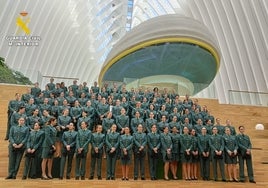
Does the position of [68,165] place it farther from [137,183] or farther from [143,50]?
[143,50]

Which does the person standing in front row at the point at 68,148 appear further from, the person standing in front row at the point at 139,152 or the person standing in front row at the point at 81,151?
the person standing in front row at the point at 139,152

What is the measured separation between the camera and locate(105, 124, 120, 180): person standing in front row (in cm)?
859

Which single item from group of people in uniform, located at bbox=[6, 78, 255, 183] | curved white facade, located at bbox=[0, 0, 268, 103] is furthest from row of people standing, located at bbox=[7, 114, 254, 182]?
curved white facade, located at bbox=[0, 0, 268, 103]

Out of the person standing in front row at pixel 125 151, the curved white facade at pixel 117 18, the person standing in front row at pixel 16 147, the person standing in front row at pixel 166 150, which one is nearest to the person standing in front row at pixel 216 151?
the person standing in front row at pixel 166 150

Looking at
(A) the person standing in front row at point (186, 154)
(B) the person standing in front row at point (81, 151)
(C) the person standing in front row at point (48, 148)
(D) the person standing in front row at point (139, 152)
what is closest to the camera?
(C) the person standing in front row at point (48, 148)

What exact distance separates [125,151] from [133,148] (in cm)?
38

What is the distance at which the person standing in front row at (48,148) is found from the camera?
8328 millimetres

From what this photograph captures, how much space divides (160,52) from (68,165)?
13816 mm

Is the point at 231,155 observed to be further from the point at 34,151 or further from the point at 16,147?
the point at 16,147

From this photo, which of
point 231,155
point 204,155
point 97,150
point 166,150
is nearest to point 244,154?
point 231,155

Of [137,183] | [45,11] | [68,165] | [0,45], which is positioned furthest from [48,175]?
[45,11]

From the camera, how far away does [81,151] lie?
859 cm

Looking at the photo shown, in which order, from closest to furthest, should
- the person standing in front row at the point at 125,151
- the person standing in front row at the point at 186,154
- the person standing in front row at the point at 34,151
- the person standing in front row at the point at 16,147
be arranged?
the person standing in front row at the point at 16,147, the person standing in front row at the point at 34,151, the person standing in front row at the point at 125,151, the person standing in front row at the point at 186,154

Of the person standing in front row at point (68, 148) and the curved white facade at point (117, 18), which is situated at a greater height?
the curved white facade at point (117, 18)
